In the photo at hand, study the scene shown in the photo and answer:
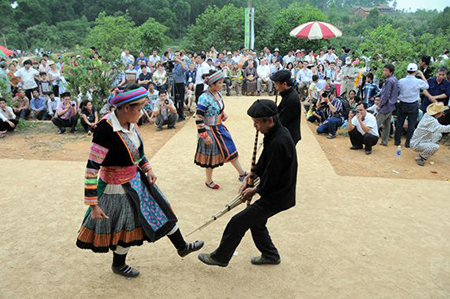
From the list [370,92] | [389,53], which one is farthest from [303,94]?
[370,92]

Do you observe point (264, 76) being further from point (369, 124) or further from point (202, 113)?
point (202, 113)

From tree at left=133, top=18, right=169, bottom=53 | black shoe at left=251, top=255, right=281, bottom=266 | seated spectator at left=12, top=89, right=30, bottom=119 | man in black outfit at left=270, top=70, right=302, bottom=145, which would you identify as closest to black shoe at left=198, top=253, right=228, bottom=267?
black shoe at left=251, top=255, right=281, bottom=266

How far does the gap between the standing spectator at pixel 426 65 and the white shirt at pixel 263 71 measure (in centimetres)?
610

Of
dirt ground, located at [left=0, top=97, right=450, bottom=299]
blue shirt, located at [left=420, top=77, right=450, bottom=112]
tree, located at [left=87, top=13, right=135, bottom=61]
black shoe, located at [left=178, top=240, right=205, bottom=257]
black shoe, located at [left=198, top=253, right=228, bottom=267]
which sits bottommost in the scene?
dirt ground, located at [left=0, top=97, right=450, bottom=299]

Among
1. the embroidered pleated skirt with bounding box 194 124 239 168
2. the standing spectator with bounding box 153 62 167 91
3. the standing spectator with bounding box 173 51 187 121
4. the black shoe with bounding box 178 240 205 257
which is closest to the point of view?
the black shoe with bounding box 178 240 205 257

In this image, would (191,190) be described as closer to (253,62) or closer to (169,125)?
(169,125)

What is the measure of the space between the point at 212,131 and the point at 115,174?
2.42 m

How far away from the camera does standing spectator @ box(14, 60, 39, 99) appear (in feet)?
37.9

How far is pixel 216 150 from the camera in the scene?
5469mm

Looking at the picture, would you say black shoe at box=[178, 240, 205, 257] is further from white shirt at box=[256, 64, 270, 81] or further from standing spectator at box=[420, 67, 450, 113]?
white shirt at box=[256, 64, 270, 81]

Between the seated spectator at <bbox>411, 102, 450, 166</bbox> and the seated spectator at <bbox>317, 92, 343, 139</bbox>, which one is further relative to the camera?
the seated spectator at <bbox>317, 92, 343, 139</bbox>

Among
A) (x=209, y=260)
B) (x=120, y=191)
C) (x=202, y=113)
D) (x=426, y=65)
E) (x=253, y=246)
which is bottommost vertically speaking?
(x=253, y=246)

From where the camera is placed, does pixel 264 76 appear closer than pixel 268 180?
No

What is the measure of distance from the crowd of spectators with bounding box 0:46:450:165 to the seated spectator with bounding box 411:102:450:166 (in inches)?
1.8
